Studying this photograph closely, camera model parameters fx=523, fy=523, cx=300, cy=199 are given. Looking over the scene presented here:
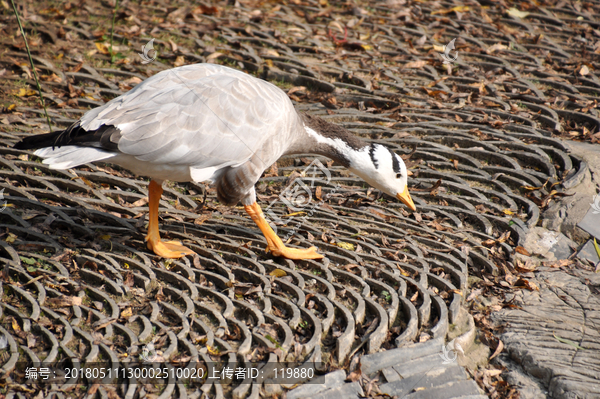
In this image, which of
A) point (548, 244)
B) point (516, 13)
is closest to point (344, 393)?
point (548, 244)

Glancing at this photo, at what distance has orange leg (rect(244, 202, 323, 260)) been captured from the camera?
433cm

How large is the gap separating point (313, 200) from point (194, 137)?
5.43 feet

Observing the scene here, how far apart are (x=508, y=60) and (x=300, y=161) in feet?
12.4

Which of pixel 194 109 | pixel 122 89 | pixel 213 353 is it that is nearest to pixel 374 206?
pixel 194 109

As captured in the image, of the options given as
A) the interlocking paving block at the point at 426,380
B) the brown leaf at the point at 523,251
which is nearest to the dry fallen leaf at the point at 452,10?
the brown leaf at the point at 523,251

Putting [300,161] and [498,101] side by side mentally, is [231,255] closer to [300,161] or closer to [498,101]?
[300,161]

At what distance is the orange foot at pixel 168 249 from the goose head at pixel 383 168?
67.1 inches

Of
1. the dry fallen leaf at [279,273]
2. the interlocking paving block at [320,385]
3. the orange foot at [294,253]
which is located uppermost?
the interlocking paving block at [320,385]

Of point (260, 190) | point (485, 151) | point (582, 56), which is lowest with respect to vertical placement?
point (260, 190)

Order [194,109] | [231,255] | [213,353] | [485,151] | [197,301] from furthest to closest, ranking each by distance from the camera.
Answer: [485,151] → [231,255] → [194,109] → [197,301] → [213,353]

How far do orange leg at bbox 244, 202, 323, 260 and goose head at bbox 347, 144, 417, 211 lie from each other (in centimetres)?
91

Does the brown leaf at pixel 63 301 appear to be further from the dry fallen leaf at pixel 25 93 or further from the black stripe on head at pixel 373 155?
the dry fallen leaf at pixel 25 93

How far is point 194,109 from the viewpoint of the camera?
4.05m

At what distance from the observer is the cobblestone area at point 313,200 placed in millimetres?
3348
